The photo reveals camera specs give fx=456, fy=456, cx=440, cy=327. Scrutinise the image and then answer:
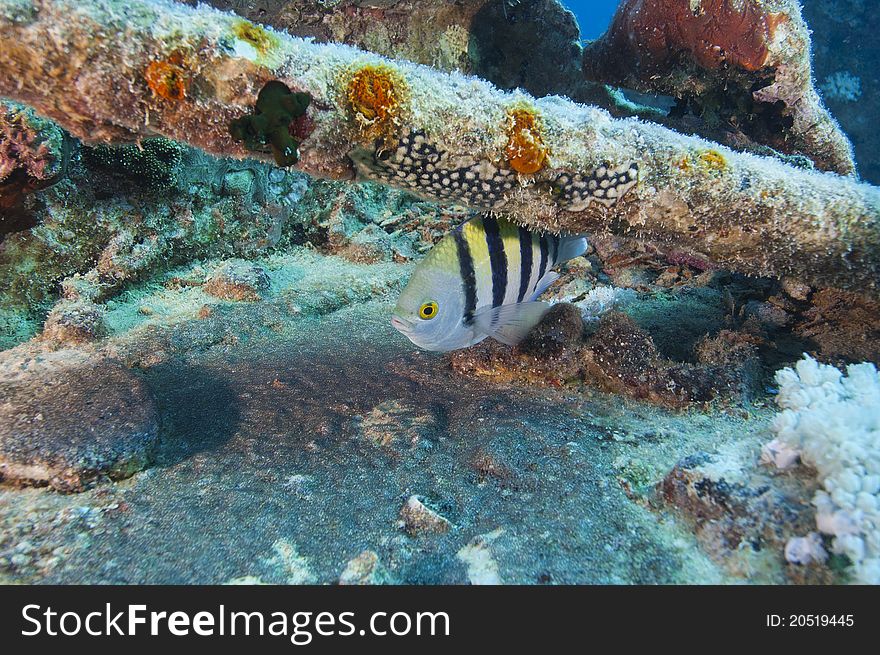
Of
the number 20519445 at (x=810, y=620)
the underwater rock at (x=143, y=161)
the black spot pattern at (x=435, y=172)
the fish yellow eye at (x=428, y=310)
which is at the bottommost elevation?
the number 20519445 at (x=810, y=620)

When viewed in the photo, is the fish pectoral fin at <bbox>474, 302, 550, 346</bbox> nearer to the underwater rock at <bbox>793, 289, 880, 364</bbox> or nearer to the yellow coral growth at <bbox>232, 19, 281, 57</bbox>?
the yellow coral growth at <bbox>232, 19, 281, 57</bbox>

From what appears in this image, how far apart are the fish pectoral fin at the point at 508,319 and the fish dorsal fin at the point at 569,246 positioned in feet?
0.97

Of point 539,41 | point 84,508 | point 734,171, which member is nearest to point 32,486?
point 84,508

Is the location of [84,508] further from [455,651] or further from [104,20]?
[104,20]

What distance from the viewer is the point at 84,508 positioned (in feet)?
6.46

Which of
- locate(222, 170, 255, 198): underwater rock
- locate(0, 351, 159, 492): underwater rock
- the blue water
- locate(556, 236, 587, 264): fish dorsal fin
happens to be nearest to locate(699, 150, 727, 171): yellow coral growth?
locate(556, 236, 587, 264): fish dorsal fin

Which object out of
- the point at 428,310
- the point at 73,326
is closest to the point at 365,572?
the point at 428,310

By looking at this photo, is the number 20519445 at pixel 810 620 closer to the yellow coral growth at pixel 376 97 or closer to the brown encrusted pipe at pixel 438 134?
the brown encrusted pipe at pixel 438 134

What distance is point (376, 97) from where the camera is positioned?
2012 mm

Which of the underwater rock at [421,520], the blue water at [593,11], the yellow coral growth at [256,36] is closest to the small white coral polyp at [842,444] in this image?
the underwater rock at [421,520]

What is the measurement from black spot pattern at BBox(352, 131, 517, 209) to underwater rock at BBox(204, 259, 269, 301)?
252cm

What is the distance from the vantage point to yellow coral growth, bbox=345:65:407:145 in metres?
2.01

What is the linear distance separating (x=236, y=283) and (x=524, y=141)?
126 inches

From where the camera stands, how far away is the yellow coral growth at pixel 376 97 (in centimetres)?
201
